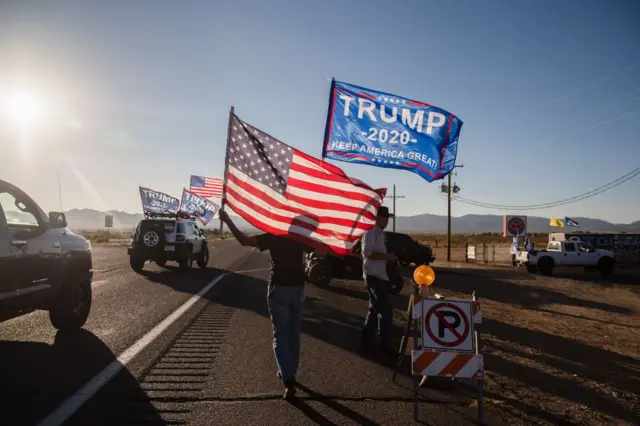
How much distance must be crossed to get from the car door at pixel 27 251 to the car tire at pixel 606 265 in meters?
26.5

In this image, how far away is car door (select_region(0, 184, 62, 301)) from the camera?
583 cm

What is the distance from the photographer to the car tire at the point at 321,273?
15.0 m

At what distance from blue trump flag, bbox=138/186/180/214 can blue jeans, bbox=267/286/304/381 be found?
2312 cm

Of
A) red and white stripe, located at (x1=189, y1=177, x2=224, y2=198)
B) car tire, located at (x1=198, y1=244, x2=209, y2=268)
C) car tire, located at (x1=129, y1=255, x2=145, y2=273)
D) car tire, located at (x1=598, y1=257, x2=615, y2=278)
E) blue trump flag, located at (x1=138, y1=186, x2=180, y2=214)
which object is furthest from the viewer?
red and white stripe, located at (x1=189, y1=177, x2=224, y2=198)

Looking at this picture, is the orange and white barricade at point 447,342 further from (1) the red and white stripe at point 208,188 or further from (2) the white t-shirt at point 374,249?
(1) the red and white stripe at point 208,188

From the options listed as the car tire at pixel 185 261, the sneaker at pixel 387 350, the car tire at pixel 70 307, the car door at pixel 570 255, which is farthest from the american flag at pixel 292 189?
the car door at pixel 570 255

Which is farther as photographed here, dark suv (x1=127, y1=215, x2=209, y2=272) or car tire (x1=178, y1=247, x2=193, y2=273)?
car tire (x1=178, y1=247, x2=193, y2=273)

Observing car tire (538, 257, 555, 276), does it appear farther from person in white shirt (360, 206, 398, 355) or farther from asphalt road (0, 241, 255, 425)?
person in white shirt (360, 206, 398, 355)

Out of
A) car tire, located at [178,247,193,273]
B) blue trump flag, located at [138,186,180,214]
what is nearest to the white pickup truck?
car tire, located at [178,247,193,273]

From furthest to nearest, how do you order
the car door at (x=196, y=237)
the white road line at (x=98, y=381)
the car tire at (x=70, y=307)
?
1. the car door at (x=196, y=237)
2. the car tire at (x=70, y=307)
3. the white road line at (x=98, y=381)

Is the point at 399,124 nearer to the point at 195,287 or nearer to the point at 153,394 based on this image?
the point at 153,394

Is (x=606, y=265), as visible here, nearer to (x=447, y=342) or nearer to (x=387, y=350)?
(x=387, y=350)

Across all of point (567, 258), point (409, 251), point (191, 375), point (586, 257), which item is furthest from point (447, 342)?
point (586, 257)

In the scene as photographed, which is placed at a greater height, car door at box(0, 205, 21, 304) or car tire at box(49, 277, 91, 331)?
car door at box(0, 205, 21, 304)
